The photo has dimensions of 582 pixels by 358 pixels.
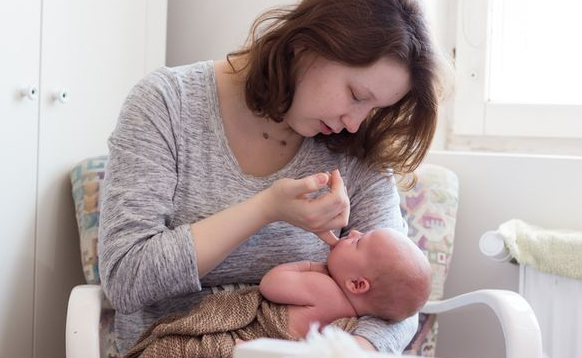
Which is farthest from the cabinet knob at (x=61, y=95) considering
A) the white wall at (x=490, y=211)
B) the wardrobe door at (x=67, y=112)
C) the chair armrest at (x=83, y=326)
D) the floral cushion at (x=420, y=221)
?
the white wall at (x=490, y=211)

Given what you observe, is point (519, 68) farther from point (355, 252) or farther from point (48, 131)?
point (48, 131)

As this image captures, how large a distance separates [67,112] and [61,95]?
0.07m

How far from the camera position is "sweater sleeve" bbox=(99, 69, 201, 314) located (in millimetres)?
1059

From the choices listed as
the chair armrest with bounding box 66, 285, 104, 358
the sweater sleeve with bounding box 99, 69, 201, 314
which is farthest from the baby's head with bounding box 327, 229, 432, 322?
the chair armrest with bounding box 66, 285, 104, 358

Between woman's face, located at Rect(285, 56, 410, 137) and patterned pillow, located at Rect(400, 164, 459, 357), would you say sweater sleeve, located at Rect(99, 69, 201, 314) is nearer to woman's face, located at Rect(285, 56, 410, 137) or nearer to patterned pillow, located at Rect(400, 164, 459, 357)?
woman's face, located at Rect(285, 56, 410, 137)

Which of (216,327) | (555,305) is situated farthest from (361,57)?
(555,305)

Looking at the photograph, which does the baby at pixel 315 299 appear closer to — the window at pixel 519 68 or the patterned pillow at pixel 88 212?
the patterned pillow at pixel 88 212

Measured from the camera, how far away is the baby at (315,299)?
1055 millimetres

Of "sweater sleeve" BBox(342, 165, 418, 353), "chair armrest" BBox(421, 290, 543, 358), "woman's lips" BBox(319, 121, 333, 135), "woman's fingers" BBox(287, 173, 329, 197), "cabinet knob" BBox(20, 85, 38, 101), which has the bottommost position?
"chair armrest" BBox(421, 290, 543, 358)

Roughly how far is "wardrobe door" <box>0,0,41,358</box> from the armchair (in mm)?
129

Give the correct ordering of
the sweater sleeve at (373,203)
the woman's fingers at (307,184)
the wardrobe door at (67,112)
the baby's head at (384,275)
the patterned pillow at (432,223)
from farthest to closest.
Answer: the patterned pillow at (432,223) < the wardrobe door at (67,112) < the sweater sleeve at (373,203) < the baby's head at (384,275) < the woman's fingers at (307,184)

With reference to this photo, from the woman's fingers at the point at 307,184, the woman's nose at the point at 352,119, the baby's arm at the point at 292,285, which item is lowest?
the baby's arm at the point at 292,285

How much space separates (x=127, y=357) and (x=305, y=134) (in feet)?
1.53

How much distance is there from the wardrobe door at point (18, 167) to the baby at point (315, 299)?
40 cm
